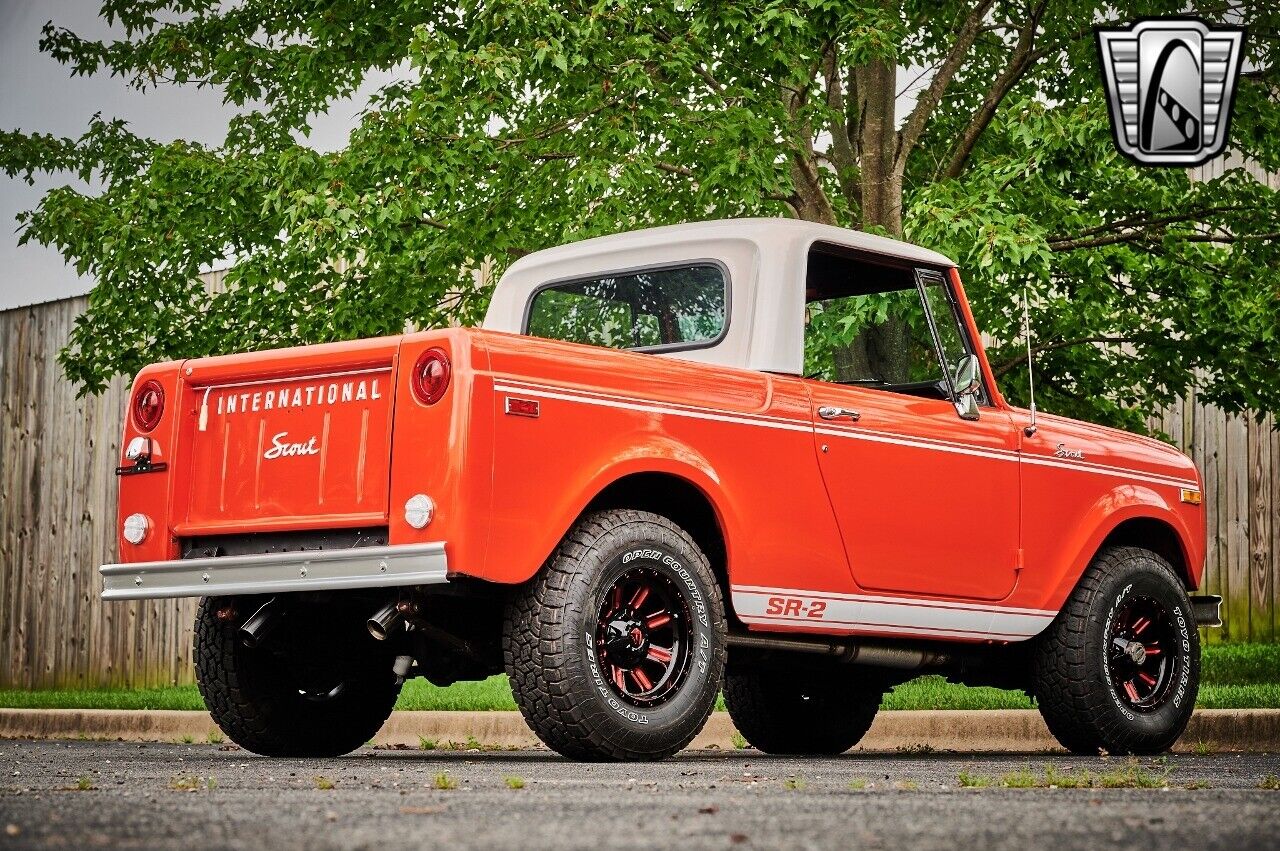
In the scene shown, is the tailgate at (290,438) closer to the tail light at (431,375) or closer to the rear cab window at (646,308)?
the tail light at (431,375)

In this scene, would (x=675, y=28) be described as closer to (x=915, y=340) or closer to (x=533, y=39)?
(x=533, y=39)

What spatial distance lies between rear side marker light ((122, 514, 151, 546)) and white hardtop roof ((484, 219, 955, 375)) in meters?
2.21

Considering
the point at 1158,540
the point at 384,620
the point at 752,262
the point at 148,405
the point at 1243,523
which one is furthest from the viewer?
the point at 1243,523

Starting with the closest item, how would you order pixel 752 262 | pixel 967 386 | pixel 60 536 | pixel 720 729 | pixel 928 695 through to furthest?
pixel 752 262
pixel 967 386
pixel 720 729
pixel 928 695
pixel 60 536

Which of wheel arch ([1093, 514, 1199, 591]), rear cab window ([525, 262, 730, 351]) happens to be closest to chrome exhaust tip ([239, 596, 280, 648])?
rear cab window ([525, 262, 730, 351])

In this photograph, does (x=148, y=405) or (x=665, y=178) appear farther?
(x=665, y=178)

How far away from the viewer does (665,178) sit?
452 inches

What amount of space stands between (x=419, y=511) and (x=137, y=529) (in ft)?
4.64

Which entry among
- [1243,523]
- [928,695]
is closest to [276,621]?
[928,695]

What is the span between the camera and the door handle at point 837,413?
22.9 feet

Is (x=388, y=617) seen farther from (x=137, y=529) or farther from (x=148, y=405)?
(x=148, y=405)

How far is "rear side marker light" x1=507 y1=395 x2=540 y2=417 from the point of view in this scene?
19.3 ft

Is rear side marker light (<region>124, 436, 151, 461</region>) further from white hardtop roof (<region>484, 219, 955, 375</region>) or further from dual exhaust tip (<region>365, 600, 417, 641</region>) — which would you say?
white hardtop roof (<region>484, 219, 955, 375</region>)

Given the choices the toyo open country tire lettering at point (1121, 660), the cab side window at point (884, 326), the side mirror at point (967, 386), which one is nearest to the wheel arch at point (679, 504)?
the cab side window at point (884, 326)
